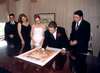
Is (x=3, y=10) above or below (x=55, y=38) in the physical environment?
above

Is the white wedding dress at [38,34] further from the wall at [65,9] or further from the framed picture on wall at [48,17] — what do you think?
the framed picture on wall at [48,17]

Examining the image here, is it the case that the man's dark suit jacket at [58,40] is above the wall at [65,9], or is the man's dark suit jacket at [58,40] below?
below

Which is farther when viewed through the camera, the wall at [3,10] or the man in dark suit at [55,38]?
the wall at [3,10]

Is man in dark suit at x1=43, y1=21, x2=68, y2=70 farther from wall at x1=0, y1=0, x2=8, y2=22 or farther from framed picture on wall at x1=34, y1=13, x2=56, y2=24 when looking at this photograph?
wall at x1=0, y1=0, x2=8, y2=22

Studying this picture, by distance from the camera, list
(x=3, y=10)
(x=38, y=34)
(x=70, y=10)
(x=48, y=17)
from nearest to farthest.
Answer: (x=38, y=34)
(x=70, y=10)
(x=48, y=17)
(x=3, y=10)

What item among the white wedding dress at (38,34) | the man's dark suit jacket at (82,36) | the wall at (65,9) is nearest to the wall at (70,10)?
the wall at (65,9)

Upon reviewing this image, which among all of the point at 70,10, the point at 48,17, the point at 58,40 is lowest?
the point at 58,40

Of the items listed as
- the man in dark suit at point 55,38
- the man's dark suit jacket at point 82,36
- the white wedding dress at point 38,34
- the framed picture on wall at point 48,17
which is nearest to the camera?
the man in dark suit at point 55,38

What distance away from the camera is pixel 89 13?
419cm

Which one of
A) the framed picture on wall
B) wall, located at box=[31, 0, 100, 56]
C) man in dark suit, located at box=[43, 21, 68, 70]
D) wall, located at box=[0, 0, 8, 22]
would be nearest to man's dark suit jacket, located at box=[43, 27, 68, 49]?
man in dark suit, located at box=[43, 21, 68, 70]

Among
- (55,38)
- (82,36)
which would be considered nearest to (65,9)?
(82,36)

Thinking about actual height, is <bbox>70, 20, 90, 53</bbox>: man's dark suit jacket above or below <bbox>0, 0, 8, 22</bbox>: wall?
below

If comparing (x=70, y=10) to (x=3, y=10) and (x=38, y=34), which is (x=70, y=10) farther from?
(x=3, y=10)

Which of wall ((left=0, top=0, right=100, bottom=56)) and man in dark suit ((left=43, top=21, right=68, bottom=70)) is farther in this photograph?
wall ((left=0, top=0, right=100, bottom=56))
